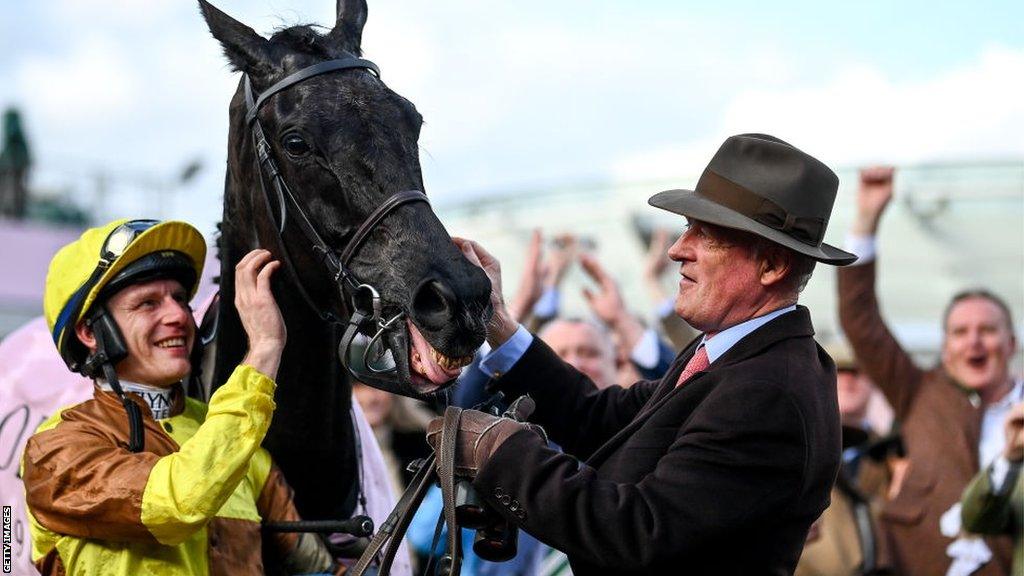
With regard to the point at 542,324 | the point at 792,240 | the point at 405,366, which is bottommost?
the point at 542,324

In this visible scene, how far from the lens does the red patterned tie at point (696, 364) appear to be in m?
3.16

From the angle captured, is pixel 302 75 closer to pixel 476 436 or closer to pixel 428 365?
pixel 428 365

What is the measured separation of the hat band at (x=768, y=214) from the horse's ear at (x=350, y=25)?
1084 mm

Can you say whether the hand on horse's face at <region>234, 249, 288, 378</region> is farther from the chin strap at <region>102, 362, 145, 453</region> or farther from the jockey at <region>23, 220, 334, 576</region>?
the chin strap at <region>102, 362, 145, 453</region>

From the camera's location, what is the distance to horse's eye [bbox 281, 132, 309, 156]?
336cm

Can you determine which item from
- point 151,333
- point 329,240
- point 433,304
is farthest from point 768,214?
point 151,333

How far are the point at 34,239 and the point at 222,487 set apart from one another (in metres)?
14.4

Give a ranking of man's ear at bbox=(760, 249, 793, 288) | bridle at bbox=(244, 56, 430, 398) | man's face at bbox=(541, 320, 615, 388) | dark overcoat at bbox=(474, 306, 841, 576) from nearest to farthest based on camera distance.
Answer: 1. dark overcoat at bbox=(474, 306, 841, 576)
2. man's ear at bbox=(760, 249, 793, 288)
3. bridle at bbox=(244, 56, 430, 398)
4. man's face at bbox=(541, 320, 615, 388)

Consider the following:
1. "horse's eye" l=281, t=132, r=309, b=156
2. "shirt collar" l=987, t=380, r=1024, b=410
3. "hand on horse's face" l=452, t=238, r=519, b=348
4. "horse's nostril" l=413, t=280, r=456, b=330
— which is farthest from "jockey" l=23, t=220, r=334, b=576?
"shirt collar" l=987, t=380, r=1024, b=410

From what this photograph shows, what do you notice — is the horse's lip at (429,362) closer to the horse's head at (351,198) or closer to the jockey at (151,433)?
the horse's head at (351,198)

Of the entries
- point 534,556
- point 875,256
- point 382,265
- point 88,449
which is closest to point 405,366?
point 382,265

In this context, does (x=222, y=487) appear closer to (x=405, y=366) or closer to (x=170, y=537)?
(x=170, y=537)

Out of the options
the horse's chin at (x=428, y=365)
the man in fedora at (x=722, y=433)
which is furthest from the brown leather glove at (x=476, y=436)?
the horse's chin at (x=428, y=365)

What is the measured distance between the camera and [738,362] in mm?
3023
